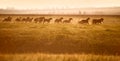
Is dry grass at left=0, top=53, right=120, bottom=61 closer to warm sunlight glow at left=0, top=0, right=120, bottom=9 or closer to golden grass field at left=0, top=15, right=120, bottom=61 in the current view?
golden grass field at left=0, top=15, right=120, bottom=61

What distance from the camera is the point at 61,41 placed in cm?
215

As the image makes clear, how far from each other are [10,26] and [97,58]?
0.96 m

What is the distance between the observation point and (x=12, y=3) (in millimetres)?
2324

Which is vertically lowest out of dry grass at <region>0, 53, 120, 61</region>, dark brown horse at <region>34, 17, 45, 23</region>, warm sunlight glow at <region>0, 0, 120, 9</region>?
dry grass at <region>0, 53, 120, 61</region>

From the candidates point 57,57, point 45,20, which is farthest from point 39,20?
point 57,57

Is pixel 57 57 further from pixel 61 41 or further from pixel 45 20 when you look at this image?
pixel 45 20

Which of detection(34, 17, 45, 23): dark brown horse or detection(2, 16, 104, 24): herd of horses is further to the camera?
detection(34, 17, 45, 23): dark brown horse

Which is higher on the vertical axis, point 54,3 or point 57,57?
point 54,3

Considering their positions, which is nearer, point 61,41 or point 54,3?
point 61,41

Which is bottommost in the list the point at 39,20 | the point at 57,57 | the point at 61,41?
the point at 57,57

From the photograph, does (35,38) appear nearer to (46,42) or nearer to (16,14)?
(46,42)

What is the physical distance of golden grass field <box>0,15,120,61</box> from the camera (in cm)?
205

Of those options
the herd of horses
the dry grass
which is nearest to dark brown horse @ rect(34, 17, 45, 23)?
the herd of horses

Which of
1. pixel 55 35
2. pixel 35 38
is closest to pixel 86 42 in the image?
pixel 55 35
